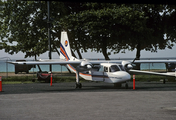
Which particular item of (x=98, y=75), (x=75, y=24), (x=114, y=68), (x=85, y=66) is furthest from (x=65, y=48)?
(x=75, y=24)

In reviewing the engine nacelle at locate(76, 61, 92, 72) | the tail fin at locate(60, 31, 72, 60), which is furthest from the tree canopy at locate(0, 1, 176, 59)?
the engine nacelle at locate(76, 61, 92, 72)

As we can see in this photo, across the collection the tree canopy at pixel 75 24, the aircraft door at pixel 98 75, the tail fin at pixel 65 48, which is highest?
the tree canopy at pixel 75 24

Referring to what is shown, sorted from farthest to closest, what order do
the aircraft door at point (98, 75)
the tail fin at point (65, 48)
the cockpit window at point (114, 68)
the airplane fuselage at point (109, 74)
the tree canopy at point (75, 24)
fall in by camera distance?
the tree canopy at point (75, 24)
the tail fin at point (65, 48)
the aircraft door at point (98, 75)
the cockpit window at point (114, 68)
the airplane fuselage at point (109, 74)

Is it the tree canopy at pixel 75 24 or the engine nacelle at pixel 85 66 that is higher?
the tree canopy at pixel 75 24

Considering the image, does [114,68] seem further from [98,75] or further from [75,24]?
[75,24]

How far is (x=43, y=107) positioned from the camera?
13930 millimetres

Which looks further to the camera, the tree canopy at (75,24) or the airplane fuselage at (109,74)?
the tree canopy at (75,24)

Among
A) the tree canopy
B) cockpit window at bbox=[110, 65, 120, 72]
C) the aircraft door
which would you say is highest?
the tree canopy

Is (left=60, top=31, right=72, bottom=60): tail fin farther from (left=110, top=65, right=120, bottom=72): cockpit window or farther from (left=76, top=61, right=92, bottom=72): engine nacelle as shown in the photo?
(left=110, top=65, right=120, bottom=72): cockpit window

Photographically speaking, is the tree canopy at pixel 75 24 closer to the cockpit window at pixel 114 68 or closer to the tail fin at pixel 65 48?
the tail fin at pixel 65 48

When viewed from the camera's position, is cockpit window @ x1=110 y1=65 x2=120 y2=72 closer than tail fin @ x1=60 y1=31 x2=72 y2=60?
Yes

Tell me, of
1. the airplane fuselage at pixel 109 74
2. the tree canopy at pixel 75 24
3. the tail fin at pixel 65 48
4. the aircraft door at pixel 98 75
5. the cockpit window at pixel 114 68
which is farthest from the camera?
the tree canopy at pixel 75 24

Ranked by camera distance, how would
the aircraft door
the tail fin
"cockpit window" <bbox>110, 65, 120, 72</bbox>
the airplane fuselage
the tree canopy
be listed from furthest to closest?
the tree canopy
the tail fin
the aircraft door
"cockpit window" <bbox>110, 65, 120, 72</bbox>
the airplane fuselage

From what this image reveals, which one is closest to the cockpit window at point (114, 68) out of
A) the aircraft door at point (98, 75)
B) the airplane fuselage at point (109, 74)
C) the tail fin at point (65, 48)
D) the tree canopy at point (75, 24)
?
the airplane fuselage at point (109, 74)
